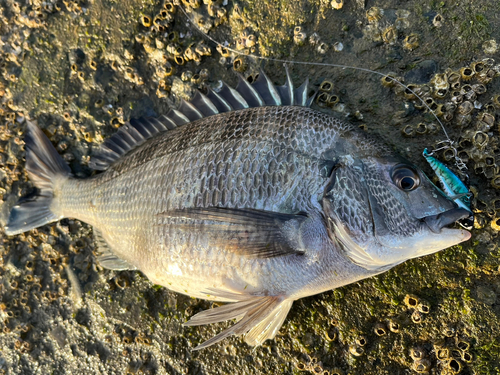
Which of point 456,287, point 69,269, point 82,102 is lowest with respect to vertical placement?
point 456,287

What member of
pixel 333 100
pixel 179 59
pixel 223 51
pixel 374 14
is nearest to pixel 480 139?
pixel 333 100

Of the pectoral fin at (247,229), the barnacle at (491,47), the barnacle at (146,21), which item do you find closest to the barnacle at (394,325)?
the pectoral fin at (247,229)

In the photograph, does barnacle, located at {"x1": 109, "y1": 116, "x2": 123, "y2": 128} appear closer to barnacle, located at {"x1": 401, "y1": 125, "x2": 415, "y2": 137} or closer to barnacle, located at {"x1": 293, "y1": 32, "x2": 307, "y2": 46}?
barnacle, located at {"x1": 293, "y1": 32, "x2": 307, "y2": 46}

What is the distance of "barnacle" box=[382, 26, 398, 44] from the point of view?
262 cm

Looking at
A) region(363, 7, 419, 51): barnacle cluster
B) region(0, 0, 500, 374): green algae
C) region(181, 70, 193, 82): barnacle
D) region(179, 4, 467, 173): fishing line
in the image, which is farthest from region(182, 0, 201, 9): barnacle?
region(363, 7, 419, 51): barnacle cluster

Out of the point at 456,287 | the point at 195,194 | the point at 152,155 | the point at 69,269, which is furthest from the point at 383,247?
the point at 69,269

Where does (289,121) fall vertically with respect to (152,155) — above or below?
below

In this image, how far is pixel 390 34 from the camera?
8.61 ft

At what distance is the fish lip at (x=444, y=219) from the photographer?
1.88 metres

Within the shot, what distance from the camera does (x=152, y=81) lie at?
10.1 feet

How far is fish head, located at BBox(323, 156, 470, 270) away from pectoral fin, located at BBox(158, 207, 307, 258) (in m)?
0.26

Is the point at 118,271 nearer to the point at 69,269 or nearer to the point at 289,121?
the point at 69,269

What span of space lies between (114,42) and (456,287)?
352 cm

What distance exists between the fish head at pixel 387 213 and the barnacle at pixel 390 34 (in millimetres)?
1167
